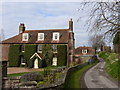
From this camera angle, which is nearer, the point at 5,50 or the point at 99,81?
the point at 99,81

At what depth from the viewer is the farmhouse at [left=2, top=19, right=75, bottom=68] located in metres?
35.2

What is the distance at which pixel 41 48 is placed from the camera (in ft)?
120

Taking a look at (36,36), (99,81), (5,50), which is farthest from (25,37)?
(99,81)

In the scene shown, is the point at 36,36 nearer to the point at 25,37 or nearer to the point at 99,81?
the point at 25,37

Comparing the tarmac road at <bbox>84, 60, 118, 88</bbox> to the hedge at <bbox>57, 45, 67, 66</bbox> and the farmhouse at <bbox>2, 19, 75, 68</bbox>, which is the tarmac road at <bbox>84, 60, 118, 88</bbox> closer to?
the hedge at <bbox>57, 45, 67, 66</bbox>

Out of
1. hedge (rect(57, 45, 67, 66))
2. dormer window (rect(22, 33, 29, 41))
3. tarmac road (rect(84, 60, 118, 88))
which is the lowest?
tarmac road (rect(84, 60, 118, 88))

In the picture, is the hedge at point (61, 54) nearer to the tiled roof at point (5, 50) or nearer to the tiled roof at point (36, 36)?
the tiled roof at point (36, 36)

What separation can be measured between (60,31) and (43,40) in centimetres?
463

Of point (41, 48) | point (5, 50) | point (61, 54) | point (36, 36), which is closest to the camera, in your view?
point (61, 54)

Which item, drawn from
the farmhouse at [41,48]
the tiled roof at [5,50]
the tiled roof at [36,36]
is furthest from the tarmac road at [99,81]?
the tiled roof at [5,50]

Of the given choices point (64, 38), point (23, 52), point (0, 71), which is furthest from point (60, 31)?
point (0, 71)

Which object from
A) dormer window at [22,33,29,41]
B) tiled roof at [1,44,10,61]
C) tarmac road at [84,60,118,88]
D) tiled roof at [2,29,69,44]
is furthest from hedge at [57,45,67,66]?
tarmac road at [84,60,118,88]

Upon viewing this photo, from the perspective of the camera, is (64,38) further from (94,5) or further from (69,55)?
(94,5)

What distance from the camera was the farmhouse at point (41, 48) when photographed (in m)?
35.2
